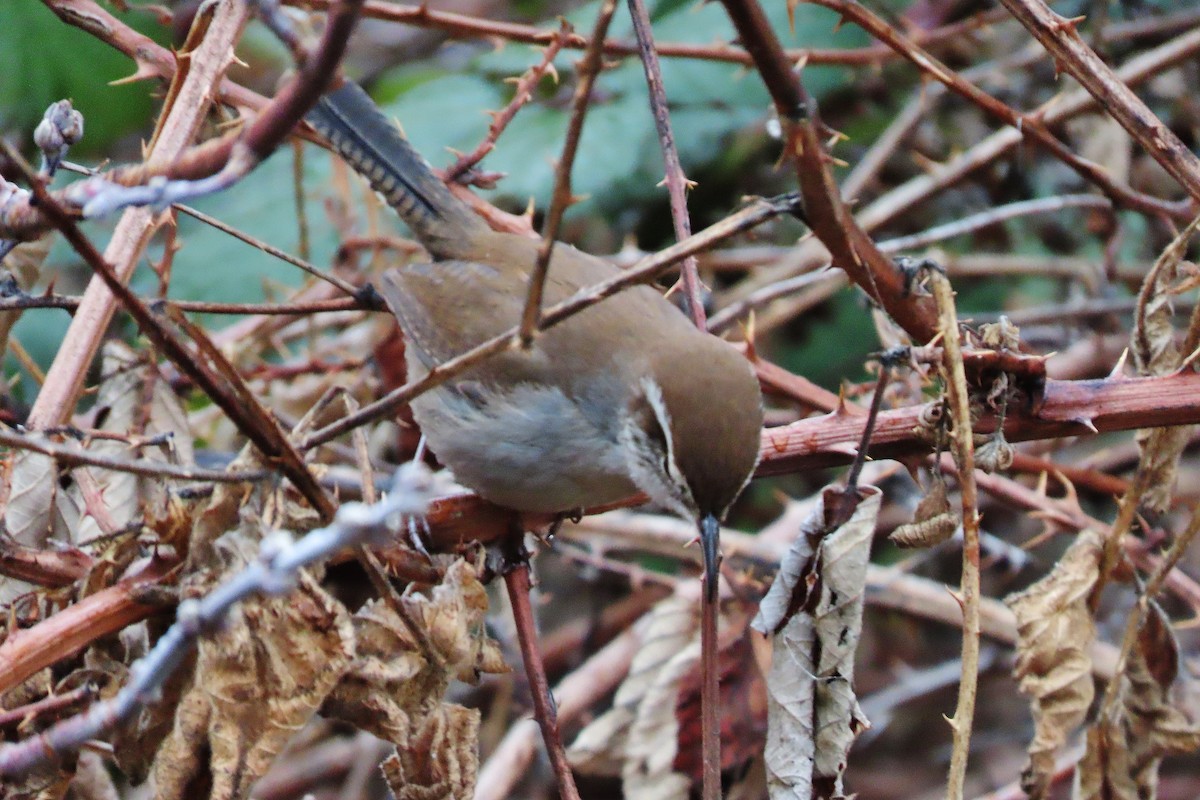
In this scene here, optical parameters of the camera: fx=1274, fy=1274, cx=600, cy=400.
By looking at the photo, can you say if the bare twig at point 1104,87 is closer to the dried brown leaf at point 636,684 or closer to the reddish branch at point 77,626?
the dried brown leaf at point 636,684

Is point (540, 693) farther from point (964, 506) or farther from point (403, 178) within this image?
point (403, 178)

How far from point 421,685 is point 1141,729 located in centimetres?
158

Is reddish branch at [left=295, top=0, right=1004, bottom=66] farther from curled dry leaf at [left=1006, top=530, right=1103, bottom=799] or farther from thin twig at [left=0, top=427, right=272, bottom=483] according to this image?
thin twig at [left=0, top=427, right=272, bottom=483]

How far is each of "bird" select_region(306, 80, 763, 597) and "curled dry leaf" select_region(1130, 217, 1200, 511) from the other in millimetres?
772

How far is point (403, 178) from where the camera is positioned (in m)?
3.51

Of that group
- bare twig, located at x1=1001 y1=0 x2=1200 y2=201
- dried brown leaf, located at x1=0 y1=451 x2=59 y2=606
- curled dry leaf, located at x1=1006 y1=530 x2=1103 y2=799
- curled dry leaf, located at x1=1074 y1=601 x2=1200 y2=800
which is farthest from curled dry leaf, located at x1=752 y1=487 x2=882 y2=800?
dried brown leaf, located at x1=0 y1=451 x2=59 y2=606

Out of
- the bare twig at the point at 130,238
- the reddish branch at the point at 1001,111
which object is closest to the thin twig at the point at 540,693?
the bare twig at the point at 130,238

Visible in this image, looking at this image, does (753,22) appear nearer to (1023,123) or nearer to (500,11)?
(1023,123)

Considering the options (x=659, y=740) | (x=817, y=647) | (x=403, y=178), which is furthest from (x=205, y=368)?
(x=403, y=178)

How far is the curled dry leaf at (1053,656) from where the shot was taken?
2.50 m

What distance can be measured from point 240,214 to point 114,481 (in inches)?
94.8

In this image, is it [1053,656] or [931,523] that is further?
[1053,656]

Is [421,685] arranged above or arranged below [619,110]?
below

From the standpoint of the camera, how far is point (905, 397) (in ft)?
10.6
